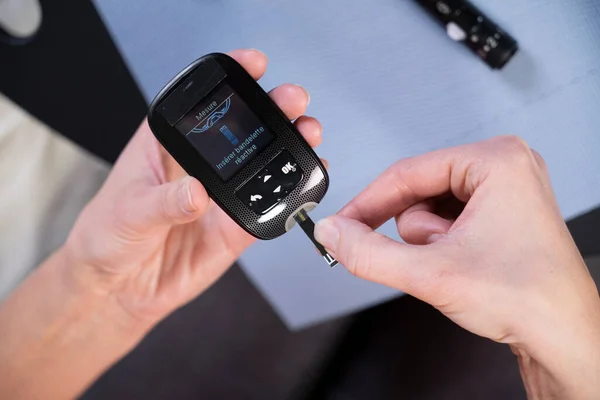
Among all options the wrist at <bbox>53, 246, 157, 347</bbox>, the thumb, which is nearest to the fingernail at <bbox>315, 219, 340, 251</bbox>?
the thumb

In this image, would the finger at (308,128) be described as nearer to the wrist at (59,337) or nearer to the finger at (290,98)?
the finger at (290,98)

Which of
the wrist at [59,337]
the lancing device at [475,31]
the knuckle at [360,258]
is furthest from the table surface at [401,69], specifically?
the wrist at [59,337]

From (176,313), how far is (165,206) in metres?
0.37

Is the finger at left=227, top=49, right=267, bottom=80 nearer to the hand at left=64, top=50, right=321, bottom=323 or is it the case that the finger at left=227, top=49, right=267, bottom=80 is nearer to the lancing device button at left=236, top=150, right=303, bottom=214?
the hand at left=64, top=50, right=321, bottom=323

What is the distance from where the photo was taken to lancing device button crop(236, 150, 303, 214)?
0.55 m

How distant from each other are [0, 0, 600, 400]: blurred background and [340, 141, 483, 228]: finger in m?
0.24

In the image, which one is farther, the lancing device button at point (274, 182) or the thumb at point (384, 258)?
the lancing device button at point (274, 182)

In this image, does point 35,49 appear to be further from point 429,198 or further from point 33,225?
point 429,198

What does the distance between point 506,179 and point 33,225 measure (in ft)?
2.82

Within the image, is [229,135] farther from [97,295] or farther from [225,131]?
[97,295]

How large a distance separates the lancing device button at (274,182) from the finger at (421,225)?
4.8 inches

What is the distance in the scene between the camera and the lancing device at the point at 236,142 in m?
0.53

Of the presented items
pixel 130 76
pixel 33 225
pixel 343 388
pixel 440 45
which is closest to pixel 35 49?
pixel 130 76

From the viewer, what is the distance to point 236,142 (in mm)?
543
